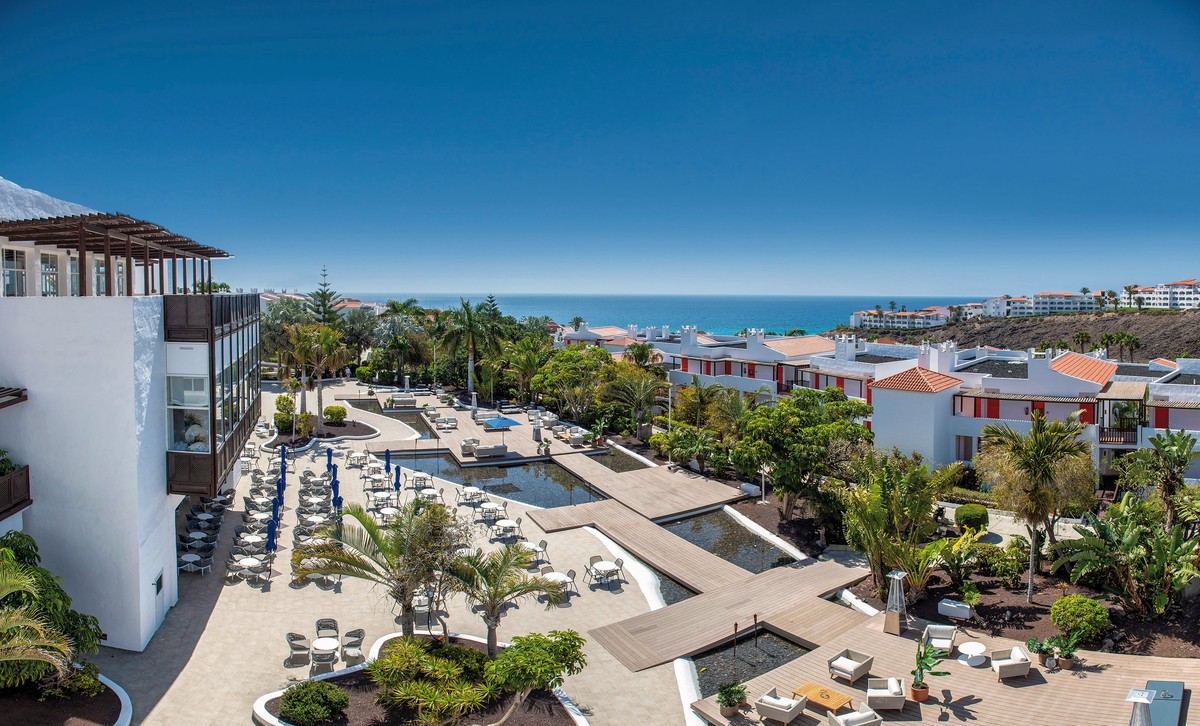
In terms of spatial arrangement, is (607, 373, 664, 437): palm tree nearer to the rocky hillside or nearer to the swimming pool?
the swimming pool

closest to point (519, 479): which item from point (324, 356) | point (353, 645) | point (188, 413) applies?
point (324, 356)

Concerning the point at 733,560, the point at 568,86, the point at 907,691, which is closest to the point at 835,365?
the point at 733,560

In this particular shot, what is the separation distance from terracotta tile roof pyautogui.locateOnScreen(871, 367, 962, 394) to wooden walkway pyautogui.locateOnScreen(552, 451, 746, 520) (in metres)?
9.31

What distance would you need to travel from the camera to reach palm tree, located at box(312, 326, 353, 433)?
34.6 m

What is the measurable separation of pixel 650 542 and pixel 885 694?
379 inches

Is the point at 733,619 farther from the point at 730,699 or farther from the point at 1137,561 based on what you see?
the point at 1137,561

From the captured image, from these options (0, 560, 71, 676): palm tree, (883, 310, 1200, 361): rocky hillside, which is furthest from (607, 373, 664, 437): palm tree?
(883, 310, 1200, 361): rocky hillside

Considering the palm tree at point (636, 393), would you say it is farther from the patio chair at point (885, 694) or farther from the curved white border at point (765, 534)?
the patio chair at point (885, 694)

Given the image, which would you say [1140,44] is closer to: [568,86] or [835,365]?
[835,365]

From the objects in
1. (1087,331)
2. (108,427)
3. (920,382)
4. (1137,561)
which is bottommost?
(1137,561)

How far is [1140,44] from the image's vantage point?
21969 millimetres

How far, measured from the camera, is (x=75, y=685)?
34.9ft

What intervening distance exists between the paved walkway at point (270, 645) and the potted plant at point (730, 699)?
0.76m

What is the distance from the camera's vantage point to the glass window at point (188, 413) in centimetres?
1415
